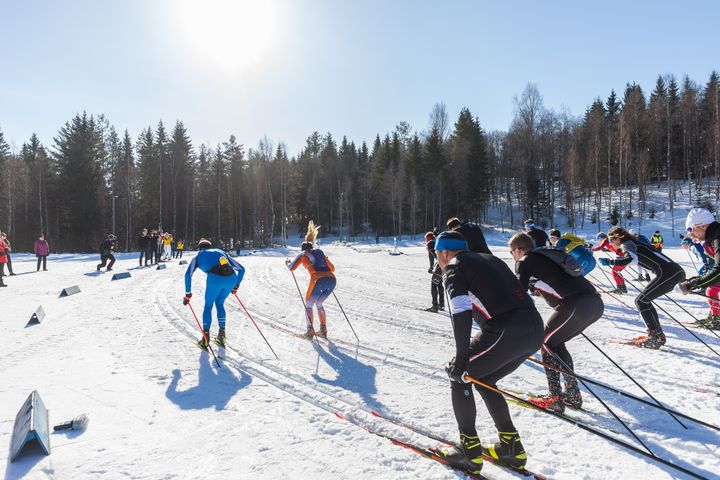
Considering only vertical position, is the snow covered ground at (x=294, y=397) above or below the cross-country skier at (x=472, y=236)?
below

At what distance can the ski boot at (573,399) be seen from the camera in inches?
165

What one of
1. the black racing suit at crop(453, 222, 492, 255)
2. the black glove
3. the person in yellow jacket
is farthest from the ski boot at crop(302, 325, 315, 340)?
the person in yellow jacket

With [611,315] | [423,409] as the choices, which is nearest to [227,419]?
[423,409]

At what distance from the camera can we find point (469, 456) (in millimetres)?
3053

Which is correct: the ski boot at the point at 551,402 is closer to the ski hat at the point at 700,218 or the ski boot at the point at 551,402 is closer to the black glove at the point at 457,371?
the black glove at the point at 457,371

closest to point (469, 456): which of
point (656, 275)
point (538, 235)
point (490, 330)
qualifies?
point (490, 330)

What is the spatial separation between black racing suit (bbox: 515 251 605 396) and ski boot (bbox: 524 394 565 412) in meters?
0.07

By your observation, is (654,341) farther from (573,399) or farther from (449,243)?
(449,243)

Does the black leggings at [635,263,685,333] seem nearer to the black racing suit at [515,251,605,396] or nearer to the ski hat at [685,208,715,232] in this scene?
the ski hat at [685,208,715,232]

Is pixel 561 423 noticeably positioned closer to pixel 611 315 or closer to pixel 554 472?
pixel 554 472

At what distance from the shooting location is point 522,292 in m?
3.12

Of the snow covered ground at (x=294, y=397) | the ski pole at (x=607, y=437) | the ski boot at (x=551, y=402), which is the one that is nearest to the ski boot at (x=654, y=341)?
the snow covered ground at (x=294, y=397)

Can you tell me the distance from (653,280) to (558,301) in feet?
11.2

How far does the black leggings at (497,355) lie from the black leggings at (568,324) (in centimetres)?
114
